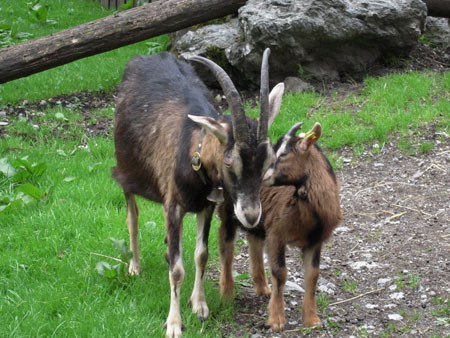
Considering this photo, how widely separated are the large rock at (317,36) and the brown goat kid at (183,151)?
11.5 ft

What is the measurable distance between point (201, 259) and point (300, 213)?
79 centimetres

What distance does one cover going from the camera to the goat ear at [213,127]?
3.99 m

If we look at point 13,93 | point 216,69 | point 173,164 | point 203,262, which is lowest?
point 13,93

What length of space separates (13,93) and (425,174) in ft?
19.8

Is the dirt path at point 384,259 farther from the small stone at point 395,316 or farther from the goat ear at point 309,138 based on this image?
the goat ear at point 309,138

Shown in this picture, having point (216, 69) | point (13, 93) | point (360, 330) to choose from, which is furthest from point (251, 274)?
point (13, 93)

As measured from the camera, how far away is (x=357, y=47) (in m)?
9.20

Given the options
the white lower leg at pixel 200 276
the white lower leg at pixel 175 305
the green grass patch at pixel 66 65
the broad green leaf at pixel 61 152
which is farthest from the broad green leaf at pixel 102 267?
the green grass patch at pixel 66 65

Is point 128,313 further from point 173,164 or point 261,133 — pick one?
point 261,133

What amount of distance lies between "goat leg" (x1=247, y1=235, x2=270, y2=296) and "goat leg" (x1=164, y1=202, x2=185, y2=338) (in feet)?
2.29

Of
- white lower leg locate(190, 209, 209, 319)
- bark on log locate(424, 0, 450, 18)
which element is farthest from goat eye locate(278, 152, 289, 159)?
bark on log locate(424, 0, 450, 18)

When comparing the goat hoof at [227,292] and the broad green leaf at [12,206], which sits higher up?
the broad green leaf at [12,206]

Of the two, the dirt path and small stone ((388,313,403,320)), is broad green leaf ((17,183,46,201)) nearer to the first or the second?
the dirt path

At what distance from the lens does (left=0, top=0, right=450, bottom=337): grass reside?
440 centimetres
